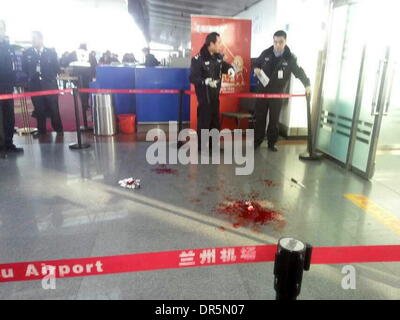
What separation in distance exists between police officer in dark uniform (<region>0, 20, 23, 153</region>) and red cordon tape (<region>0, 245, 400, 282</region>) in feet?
14.0

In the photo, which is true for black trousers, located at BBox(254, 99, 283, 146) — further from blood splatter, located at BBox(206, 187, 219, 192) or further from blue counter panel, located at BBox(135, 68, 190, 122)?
blood splatter, located at BBox(206, 187, 219, 192)

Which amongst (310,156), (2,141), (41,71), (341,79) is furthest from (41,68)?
(341,79)

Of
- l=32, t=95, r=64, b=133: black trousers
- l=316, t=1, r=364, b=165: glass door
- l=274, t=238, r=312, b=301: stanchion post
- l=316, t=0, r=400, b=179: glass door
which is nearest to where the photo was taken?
l=274, t=238, r=312, b=301: stanchion post

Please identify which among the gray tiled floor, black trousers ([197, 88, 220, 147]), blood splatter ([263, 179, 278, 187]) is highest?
black trousers ([197, 88, 220, 147])

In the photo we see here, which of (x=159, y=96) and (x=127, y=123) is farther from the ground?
(x=159, y=96)

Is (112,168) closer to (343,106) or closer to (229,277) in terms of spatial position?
(229,277)

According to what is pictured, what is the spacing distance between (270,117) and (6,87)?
162 inches

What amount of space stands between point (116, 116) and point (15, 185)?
9.69ft

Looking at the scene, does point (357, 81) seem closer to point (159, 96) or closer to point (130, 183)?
point (130, 183)

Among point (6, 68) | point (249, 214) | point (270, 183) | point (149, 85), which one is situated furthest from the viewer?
point (149, 85)

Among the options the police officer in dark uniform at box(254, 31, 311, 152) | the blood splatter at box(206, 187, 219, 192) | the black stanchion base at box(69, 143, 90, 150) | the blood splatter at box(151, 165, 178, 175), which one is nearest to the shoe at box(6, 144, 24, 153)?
the black stanchion base at box(69, 143, 90, 150)

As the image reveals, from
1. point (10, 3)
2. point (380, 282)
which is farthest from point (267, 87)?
point (10, 3)

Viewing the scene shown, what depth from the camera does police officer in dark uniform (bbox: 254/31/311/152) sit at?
195 inches

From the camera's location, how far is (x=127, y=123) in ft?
21.1
